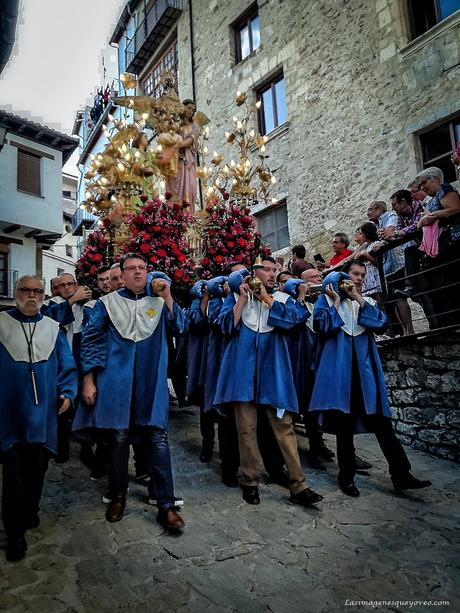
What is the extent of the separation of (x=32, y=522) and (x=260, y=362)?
7.02 ft

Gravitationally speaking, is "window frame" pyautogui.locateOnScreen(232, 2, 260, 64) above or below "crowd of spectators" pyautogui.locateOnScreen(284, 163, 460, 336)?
above

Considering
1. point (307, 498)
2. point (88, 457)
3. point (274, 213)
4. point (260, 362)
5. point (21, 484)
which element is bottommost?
point (307, 498)

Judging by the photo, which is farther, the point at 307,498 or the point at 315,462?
the point at 315,462

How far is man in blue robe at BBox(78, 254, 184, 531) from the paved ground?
31 centimetres

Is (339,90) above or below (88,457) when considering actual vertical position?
above

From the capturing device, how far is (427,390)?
17.7 feet

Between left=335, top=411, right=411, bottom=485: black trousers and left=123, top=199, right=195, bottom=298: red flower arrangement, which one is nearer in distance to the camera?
left=335, top=411, right=411, bottom=485: black trousers

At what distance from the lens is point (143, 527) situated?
3270 mm

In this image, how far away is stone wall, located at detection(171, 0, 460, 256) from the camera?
365 inches

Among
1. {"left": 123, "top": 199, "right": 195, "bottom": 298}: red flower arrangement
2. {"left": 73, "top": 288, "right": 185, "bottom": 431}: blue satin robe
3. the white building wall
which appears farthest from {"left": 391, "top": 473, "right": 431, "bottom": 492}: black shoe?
the white building wall

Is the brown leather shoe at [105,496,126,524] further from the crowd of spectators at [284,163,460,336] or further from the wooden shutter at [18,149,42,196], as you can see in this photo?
the wooden shutter at [18,149,42,196]

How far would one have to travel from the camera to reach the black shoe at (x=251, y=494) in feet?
12.4

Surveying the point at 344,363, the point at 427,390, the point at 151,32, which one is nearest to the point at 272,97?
the point at 151,32

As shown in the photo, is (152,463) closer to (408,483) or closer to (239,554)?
(239,554)
